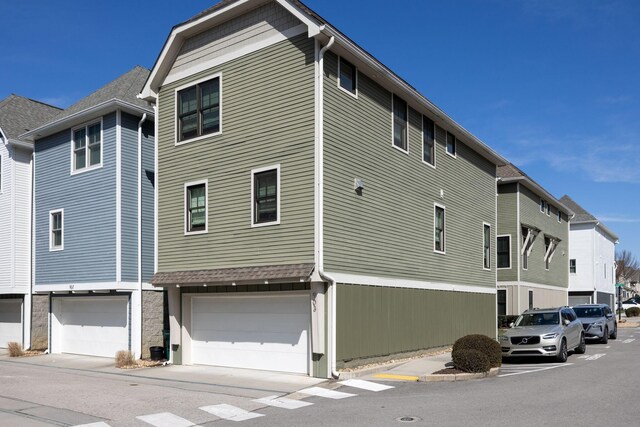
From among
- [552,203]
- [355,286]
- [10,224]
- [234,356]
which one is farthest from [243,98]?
[552,203]

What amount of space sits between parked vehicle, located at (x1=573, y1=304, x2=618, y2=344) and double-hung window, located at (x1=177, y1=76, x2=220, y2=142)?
17375 millimetres

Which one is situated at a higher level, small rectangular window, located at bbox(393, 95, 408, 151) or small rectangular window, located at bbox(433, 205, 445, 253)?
small rectangular window, located at bbox(393, 95, 408, 151)

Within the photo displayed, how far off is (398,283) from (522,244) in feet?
57.5

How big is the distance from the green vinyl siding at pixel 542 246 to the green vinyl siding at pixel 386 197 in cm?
1066

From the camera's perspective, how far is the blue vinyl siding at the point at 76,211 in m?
21.5

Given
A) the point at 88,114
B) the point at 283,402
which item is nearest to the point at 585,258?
the point at 88,114

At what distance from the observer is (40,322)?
24953mm

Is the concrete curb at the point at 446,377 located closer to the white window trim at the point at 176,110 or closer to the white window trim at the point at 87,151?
the white window trim at the point at 176,110

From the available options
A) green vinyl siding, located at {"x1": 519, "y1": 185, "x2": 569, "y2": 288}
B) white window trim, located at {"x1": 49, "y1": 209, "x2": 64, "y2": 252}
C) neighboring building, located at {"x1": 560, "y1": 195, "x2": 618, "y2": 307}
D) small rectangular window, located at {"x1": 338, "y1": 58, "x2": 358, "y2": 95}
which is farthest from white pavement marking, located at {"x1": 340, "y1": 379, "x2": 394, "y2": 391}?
neighboring building, located at {"x1": 560, "y1": 195, "x2": 618, "y2": 307}

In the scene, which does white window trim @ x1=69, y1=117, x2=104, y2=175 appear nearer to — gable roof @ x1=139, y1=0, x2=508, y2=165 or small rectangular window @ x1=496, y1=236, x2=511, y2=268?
gable roof @ x1=139, y1=0, x2=508, y2=165

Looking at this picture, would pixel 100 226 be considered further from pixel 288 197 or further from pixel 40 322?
pixel 288 197

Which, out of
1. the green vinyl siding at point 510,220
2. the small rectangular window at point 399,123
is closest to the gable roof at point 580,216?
the green vinyl siding at point 510,220

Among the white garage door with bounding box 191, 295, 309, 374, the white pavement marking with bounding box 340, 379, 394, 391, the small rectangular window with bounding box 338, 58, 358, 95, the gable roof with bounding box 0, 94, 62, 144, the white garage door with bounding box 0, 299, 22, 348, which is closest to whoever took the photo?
the white pavement marking with bounding box 340, 379, 394, 391

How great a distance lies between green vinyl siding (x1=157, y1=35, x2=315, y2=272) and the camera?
1612cm
